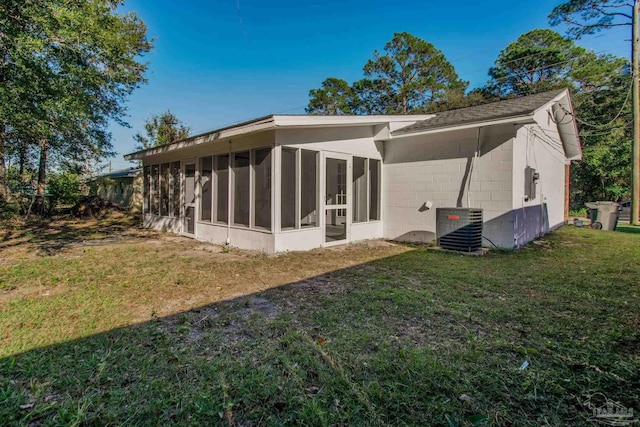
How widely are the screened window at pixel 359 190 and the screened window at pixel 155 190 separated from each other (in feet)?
21.0

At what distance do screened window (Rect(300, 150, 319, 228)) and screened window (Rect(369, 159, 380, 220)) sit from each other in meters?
1.85

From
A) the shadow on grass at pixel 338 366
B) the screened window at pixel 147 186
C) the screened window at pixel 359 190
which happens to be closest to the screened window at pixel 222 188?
the screened window at pixel 359 190

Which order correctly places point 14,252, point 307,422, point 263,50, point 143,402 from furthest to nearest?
point 263,50, point 14,252, point 143,402, point 307,422

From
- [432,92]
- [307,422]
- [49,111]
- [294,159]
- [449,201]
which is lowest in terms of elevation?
[307,422]

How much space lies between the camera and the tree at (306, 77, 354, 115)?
24.2 meters

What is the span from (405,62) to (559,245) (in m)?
17.8

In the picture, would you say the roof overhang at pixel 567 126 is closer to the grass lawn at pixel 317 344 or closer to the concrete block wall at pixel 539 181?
the concrete block wall at pixel 539 181

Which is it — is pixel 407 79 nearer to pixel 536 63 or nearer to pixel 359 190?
pixel 536 63

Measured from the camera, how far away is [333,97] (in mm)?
24531

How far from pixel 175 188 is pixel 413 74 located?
18.4 meters

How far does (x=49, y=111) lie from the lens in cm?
643

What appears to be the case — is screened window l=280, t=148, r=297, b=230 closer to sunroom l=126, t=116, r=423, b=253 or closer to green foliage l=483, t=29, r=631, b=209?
sunroom l=126, t=116, r=423, b=253

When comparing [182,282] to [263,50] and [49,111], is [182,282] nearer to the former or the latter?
[49,111]

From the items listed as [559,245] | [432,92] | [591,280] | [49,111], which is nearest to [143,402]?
[591,280]
